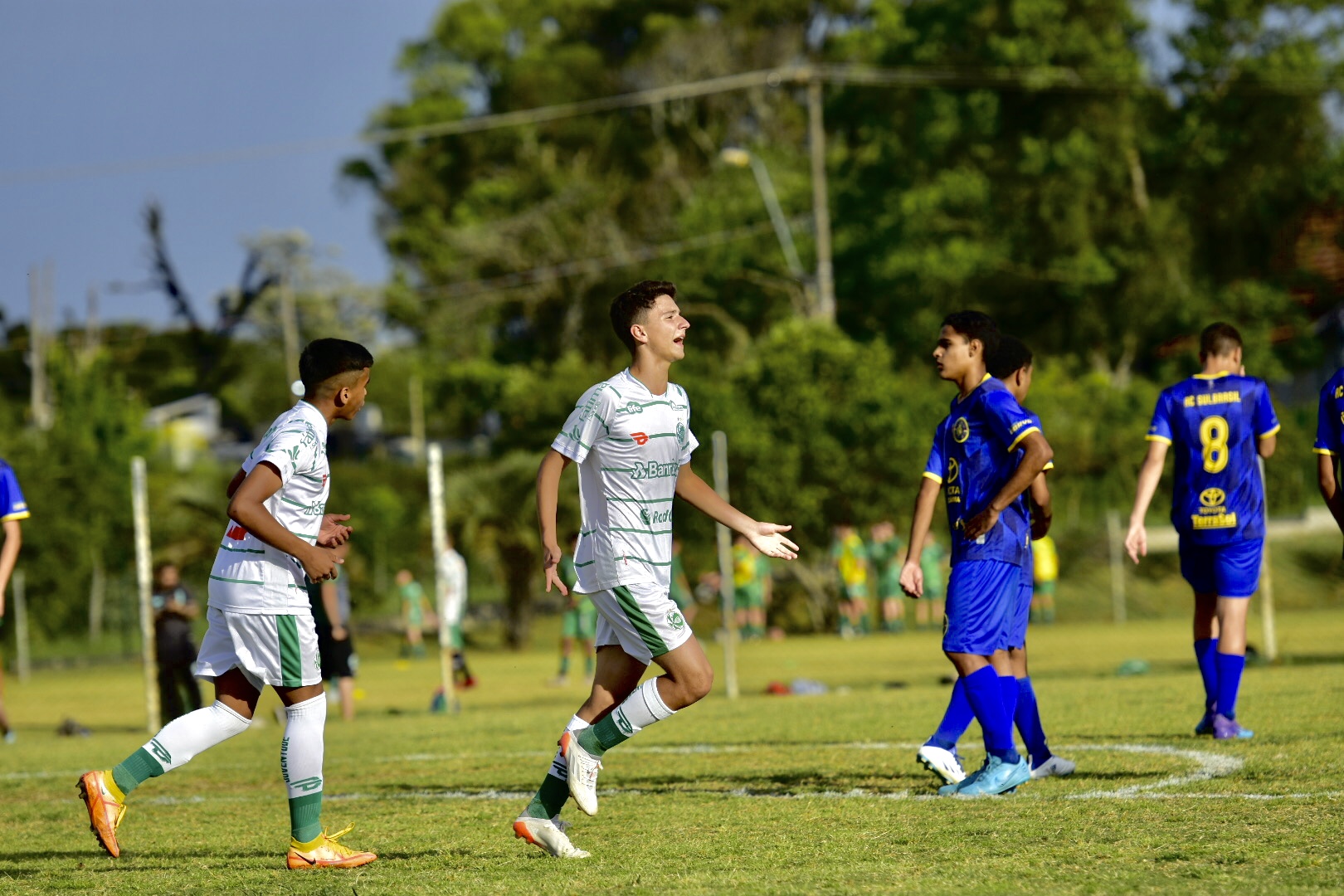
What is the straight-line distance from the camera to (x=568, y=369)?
39.8 m

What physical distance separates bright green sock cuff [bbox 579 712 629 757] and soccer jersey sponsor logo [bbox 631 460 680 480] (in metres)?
0.96

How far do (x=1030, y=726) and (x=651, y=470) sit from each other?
277cm

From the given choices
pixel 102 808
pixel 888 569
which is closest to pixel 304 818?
pixel 102 808

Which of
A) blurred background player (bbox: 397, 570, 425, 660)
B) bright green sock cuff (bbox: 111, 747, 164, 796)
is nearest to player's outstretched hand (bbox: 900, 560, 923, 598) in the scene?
bright green sock cuff (bbox: 111, 747, 164, 796)

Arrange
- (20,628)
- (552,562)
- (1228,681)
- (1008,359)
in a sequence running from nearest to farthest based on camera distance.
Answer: (552,562) → (1008,359) → (1228,681) → (20,628)

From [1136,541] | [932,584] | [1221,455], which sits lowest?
[932,584]

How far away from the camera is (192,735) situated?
20.8 ft

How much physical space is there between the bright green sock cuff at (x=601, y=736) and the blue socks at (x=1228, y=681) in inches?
166

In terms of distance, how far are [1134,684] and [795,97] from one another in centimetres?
4609

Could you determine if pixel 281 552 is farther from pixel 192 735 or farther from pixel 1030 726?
pixel 1030 726

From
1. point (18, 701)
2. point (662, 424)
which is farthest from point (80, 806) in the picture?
point (18, 701)

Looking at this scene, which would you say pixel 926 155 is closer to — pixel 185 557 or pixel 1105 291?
pixel 1105 291

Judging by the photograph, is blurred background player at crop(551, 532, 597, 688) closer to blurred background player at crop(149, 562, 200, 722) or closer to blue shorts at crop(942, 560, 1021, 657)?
blurred background player at crop(149, 562, 200, 722)

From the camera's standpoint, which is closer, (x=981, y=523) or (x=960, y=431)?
(x=981, y=523)
